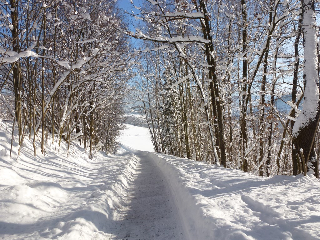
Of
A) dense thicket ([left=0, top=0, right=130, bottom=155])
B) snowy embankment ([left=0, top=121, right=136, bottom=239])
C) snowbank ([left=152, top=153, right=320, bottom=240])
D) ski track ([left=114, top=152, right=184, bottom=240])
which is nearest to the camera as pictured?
snowbank ([left=152, top=153, right=320, bottom=240])

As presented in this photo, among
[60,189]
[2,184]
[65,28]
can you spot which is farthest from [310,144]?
[65,28]

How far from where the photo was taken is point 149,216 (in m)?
5.09

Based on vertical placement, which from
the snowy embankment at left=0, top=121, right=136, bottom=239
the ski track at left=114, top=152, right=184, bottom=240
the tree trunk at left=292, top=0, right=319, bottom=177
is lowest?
the ski track at left=114, top=152, right=184, bottom=240

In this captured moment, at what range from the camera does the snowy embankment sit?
3.72 metres

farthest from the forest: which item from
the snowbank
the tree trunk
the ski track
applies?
the ski track

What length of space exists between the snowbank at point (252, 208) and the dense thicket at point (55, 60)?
4918 millimetres

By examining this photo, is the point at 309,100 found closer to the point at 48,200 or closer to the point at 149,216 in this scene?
the point at 149,216

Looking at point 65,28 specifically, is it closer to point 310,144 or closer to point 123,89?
point 123,89

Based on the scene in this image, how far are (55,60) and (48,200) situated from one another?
11.9 feet

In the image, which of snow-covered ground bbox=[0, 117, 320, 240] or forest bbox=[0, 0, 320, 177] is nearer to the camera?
snow-covered ground bbox=[0, 117, 320, 240]

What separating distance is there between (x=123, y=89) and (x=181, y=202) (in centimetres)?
1194

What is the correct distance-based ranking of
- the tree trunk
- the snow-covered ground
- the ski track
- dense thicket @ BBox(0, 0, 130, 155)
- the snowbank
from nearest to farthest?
the snowbank, the snow-covered ground, the ski track, the tree trunk, dense thicket @ BBox(0, 0, 130, 155)

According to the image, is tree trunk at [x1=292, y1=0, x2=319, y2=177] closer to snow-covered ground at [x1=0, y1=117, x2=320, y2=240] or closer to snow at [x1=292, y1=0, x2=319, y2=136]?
snow at [x1=292, y1=0, x2=319, y2=136]

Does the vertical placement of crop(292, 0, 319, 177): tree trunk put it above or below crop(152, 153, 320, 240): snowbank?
above
